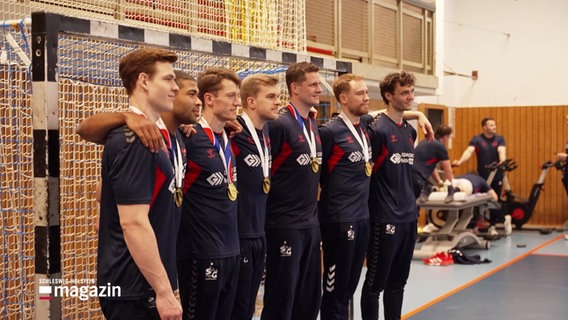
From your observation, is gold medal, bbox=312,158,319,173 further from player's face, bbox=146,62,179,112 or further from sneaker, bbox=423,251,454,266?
sneaker, bbox=423,251,454,266

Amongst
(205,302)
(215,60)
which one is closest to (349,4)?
(215,60)

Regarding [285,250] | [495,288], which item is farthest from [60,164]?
[495,288]

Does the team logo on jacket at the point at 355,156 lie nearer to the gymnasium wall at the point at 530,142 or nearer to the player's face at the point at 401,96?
the player's face at the point at 401,96

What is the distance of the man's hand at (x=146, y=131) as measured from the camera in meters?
2.98

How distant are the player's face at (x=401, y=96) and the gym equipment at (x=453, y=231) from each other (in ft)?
17.9

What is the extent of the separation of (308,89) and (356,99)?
0.56 metres

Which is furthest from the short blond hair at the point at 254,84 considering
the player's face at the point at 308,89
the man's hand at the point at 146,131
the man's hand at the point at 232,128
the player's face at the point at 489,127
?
the player's face at the point at 489,127

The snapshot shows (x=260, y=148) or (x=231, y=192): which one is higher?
(x=260, y=148)

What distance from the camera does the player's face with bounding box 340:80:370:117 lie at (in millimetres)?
5586

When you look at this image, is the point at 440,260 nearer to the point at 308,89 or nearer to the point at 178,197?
the point at 308,89

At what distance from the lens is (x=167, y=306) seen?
2988mm

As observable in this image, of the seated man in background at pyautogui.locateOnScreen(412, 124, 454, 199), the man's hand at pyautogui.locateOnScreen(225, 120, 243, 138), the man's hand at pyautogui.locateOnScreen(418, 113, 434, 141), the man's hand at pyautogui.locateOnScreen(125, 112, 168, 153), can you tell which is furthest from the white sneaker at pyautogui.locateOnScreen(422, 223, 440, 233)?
the man's hand at pyautogui.locateOnScreen(125, 112, 168, 153)

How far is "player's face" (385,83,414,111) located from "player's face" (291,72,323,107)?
985mm

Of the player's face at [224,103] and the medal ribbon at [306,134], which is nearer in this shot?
the player's face at [224,103]
